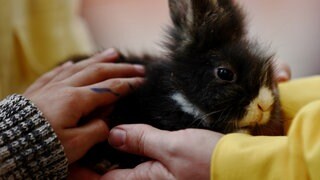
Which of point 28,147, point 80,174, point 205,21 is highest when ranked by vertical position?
point 205,21

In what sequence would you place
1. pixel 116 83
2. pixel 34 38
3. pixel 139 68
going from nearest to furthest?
pixel 116 83 → pixel 139 68 → pixel 34 38

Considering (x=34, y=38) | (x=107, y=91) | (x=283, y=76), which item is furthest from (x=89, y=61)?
(x=34, y=38)

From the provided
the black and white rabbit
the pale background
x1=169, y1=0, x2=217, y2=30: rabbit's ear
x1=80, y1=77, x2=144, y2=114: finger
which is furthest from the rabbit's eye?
the pale background

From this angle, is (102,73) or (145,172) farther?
(102,73)

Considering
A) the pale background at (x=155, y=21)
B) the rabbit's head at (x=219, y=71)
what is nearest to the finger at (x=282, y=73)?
the rabbit's head at (x=219, y=71)

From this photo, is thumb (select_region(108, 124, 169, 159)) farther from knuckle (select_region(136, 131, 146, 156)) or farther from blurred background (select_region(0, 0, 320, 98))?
blurred background (select_region(0, 0, 320, 98))

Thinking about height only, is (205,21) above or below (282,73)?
above

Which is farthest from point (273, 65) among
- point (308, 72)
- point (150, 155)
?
point (308, 72)

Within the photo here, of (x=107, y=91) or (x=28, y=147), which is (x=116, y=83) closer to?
(x=107, y=91)
